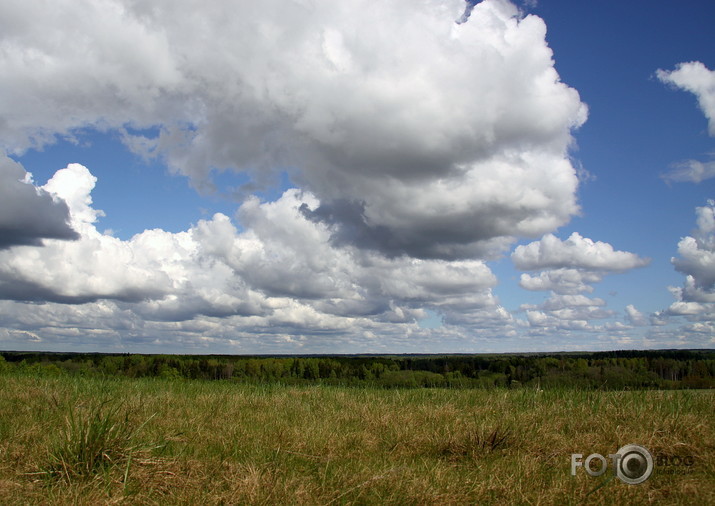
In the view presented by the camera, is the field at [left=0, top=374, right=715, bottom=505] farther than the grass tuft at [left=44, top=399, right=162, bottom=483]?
No

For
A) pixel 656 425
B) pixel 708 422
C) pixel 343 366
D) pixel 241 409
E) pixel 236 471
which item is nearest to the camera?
pixel 236 471

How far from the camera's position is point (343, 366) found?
361 ft

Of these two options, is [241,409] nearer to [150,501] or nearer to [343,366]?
[150,501]

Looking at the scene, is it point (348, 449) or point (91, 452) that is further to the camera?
point (348, 449)

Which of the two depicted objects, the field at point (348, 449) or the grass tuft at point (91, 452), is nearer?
the field at point (348, 449)

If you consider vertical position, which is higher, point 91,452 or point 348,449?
point 91,452

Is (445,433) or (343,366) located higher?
(445,433)

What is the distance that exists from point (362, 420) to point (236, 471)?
12.1 feet

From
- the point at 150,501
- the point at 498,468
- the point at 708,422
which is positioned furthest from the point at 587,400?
the point at 150,501

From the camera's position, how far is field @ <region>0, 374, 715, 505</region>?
5.30 m

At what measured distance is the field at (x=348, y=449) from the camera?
5.30 m

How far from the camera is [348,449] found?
7.49 m

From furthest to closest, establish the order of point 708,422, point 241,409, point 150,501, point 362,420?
1. point 241,409
2. point 362,420
3. point 708,422
4. point 150,501

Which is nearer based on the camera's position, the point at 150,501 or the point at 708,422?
the point at 150,501
